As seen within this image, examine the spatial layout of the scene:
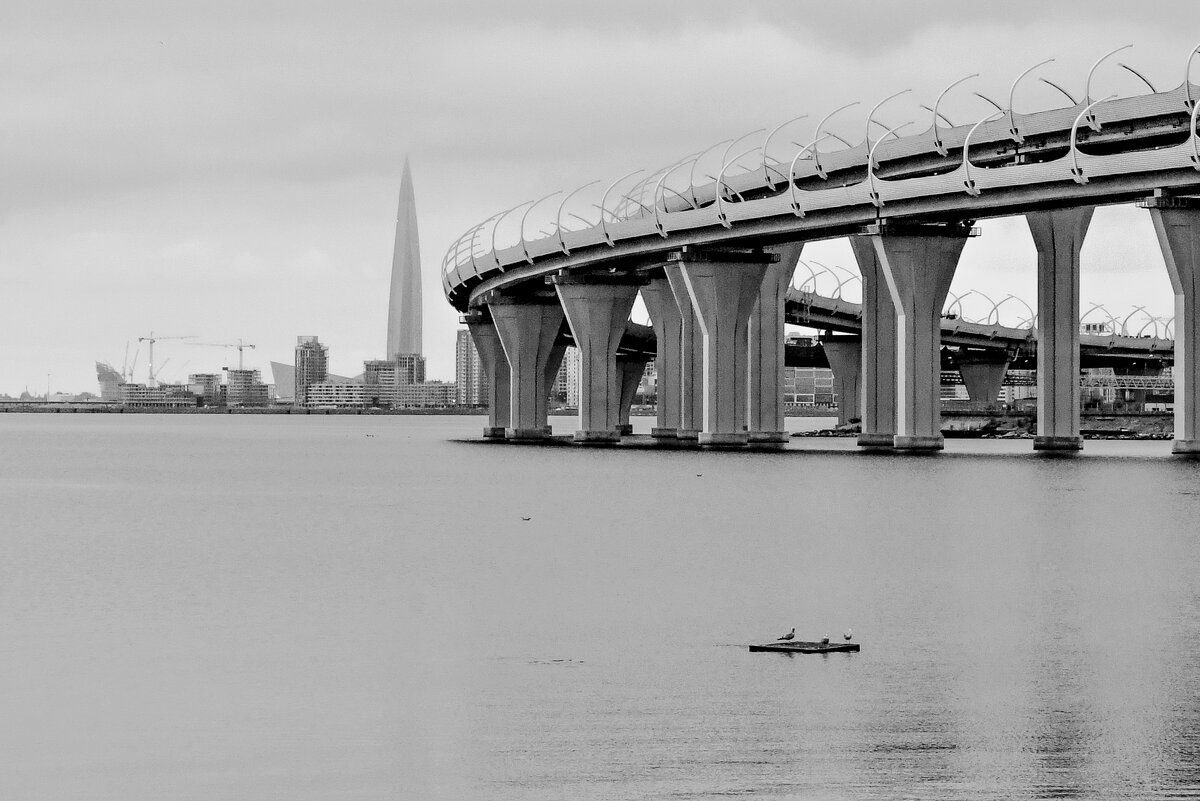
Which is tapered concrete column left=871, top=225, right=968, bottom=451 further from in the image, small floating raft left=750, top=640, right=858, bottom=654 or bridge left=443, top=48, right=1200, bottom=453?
small floating raft left=750, top=640, right=858, bottom=654

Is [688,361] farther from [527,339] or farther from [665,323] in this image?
[527,339]

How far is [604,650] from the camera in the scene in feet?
98.7

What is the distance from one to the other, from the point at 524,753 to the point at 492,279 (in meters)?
124

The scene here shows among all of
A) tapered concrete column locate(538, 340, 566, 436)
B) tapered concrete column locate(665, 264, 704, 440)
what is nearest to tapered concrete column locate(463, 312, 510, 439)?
tapered concrete column locate(538, 340, 566, 436)

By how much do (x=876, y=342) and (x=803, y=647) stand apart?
8469 cm

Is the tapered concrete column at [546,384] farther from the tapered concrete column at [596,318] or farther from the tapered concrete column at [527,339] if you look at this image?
the tapered concrete column at [596,318]

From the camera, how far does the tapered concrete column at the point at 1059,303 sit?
331 ft

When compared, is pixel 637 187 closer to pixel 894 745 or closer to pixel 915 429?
pixel 915 429

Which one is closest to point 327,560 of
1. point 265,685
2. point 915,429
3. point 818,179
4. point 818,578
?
point 818,578

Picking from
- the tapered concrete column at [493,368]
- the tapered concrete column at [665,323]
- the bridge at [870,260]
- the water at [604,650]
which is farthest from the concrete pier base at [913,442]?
the tapered concrete column at [493,368]

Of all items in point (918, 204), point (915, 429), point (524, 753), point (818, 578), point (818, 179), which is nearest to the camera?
point (524, 753)

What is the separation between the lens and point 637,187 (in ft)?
459

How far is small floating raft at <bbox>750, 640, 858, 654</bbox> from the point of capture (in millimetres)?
29391

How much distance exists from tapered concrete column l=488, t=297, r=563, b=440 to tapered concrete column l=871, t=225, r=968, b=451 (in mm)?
49222
